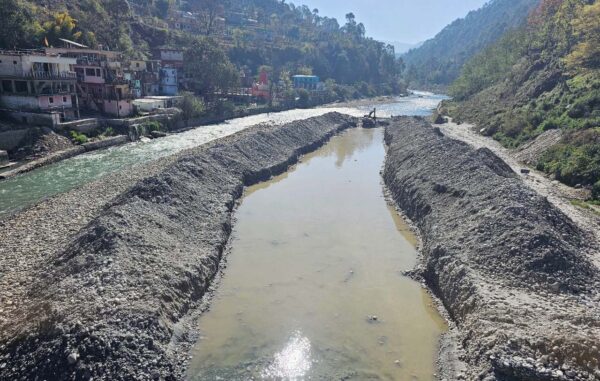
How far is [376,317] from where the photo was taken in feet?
59.2

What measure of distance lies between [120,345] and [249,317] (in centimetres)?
571

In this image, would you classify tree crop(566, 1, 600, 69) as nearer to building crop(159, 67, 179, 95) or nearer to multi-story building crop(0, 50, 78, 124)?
building crop(159, 67, 179, 95)

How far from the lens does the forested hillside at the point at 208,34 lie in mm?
60469

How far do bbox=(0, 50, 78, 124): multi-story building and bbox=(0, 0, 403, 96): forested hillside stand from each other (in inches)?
348

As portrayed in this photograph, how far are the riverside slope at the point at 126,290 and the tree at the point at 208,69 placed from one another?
156 ft

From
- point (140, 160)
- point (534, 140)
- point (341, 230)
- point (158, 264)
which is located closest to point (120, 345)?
point (158, 264)

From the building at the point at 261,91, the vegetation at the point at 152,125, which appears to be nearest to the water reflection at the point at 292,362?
the vegetation at the point at 152,125

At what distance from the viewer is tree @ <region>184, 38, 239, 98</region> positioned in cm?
7154

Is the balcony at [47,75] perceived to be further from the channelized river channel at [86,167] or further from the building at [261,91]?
the building at [261,91]

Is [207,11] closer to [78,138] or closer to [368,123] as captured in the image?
[368,123]

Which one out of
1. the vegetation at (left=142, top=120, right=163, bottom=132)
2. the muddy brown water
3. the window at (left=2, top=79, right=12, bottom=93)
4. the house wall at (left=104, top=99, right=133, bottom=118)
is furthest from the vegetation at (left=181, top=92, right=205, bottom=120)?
the muddy brown water

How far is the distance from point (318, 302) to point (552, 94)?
5449 cm

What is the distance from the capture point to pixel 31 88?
146 feet

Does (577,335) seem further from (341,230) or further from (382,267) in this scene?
(341,230)
